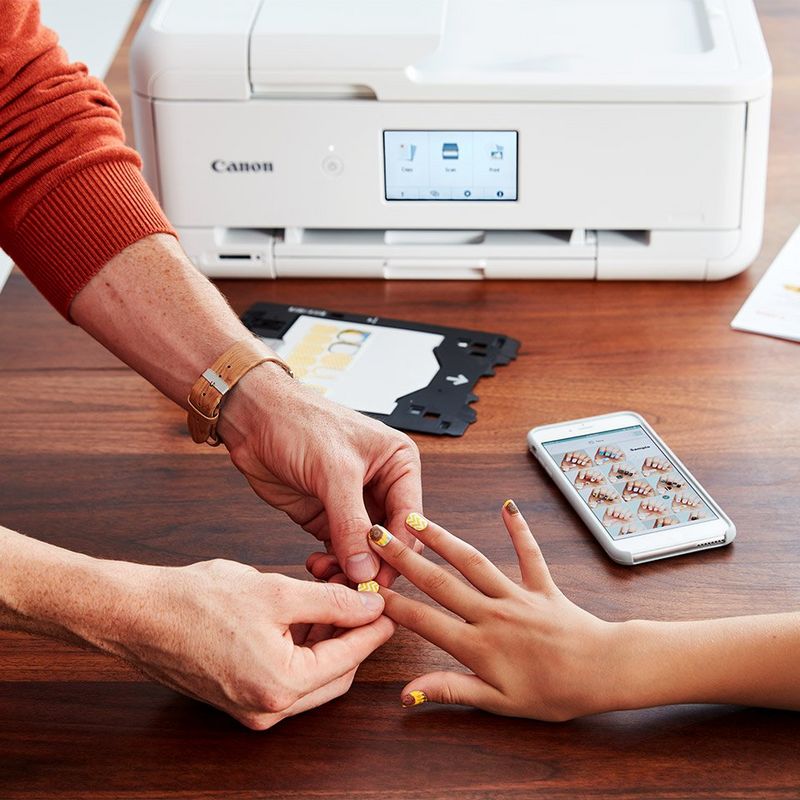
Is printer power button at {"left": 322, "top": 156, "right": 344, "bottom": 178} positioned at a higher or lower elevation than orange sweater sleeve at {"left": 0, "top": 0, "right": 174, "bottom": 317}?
lower

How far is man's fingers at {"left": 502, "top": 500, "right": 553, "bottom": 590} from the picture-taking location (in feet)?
3.06

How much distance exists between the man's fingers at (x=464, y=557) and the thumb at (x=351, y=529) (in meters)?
0.03

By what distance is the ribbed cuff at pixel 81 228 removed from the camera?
1168 millimetres

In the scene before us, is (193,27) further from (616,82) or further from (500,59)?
(616,82)

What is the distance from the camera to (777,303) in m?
1.37

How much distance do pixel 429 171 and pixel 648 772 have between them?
2.49 ft

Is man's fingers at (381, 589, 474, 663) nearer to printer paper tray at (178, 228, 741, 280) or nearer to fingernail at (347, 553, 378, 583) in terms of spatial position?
fingernail at (347, 553, 378, 583)

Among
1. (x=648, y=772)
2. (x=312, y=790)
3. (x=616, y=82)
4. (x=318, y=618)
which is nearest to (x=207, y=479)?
(x=318, y=618)

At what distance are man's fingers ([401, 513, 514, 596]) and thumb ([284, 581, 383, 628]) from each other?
46mm

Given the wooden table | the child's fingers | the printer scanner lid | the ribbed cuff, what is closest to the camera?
the wooden table

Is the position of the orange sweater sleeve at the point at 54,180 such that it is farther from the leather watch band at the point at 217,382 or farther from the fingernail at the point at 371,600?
the fingernail at the point at 371,600

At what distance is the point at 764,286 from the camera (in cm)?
140

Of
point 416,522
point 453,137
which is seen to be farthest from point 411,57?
point 416,522

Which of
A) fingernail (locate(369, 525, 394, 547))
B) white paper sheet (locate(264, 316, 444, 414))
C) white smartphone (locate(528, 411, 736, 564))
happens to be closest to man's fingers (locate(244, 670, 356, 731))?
fingernail (locate(369, 525, 394, 547))
